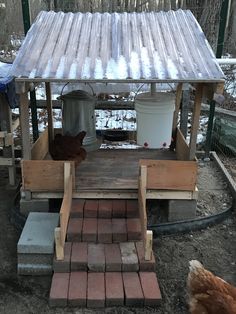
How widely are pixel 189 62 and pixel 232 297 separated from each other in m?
1.87

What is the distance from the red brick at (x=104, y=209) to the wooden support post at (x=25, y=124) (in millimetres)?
820

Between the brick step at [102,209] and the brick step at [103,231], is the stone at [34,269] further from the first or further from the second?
the brick step at [102,209]

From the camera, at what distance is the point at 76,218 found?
12.0 feet

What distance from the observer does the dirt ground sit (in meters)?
2.93

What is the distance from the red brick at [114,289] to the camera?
2881mm

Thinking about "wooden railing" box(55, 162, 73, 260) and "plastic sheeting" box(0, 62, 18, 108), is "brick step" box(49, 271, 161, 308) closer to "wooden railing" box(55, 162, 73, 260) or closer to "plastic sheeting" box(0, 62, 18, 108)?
"wooden railing" box(55, 162, 73, 260)

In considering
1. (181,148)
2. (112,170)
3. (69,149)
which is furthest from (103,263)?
(181,148)

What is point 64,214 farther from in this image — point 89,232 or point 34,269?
point 34,269

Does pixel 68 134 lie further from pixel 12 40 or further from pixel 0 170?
pixel 12 40

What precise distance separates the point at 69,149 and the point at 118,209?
2.76ft

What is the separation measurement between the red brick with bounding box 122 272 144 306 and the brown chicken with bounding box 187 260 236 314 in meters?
0.41

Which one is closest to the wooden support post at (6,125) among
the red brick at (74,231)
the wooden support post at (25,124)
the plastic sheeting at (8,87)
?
the plastic sheeting at (8,87)

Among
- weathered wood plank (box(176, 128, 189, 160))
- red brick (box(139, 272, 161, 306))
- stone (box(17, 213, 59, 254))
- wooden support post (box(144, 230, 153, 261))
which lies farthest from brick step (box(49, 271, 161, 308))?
weathered wood plank (box(176, 128, 189, 160))

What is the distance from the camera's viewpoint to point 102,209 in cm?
374
